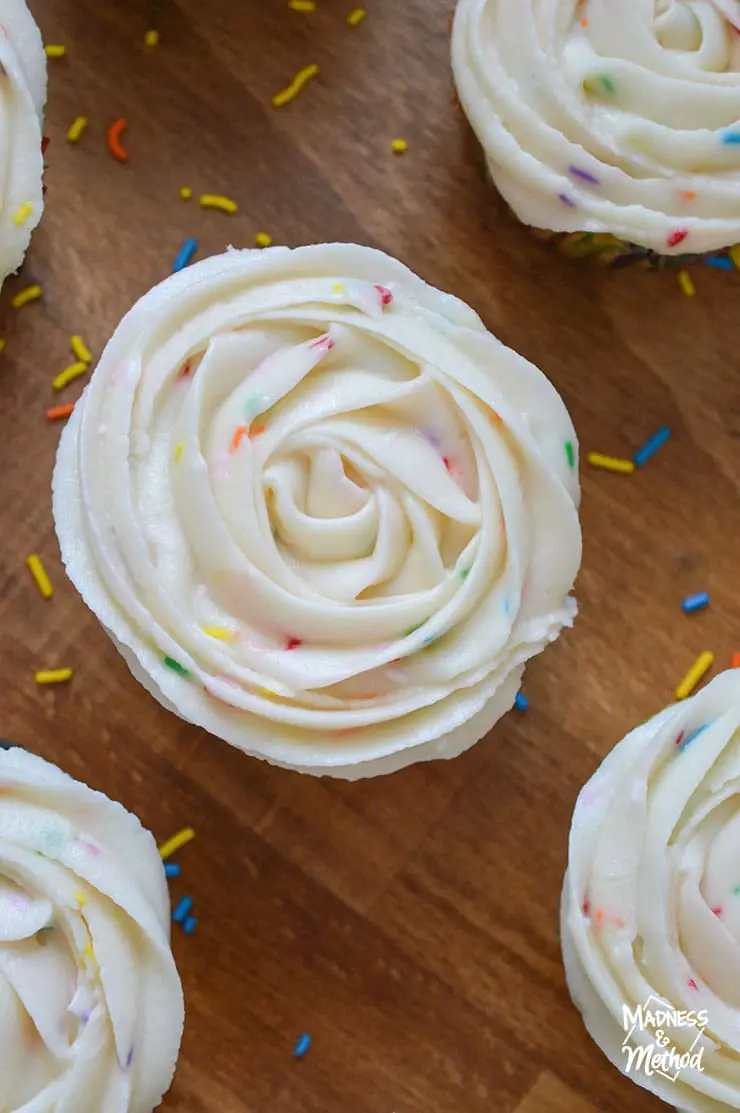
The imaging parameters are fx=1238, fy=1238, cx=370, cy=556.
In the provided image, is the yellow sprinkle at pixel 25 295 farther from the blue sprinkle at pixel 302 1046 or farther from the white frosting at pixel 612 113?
the blue sprinkle at pixel 302 1046

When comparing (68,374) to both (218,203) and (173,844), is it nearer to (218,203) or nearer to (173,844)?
(218,203)

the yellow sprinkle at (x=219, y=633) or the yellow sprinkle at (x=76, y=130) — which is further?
the yellow sprinkle at (x=76, y=130)

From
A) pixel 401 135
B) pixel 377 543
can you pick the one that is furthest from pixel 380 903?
pixel 401 135

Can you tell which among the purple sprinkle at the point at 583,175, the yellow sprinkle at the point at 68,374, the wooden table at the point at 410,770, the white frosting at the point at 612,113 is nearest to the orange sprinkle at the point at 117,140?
the wooden table at the point at 410,770

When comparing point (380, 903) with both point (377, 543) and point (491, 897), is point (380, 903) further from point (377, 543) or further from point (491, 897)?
point (377, 543)

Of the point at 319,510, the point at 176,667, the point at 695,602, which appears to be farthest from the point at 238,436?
the point at 695,602
